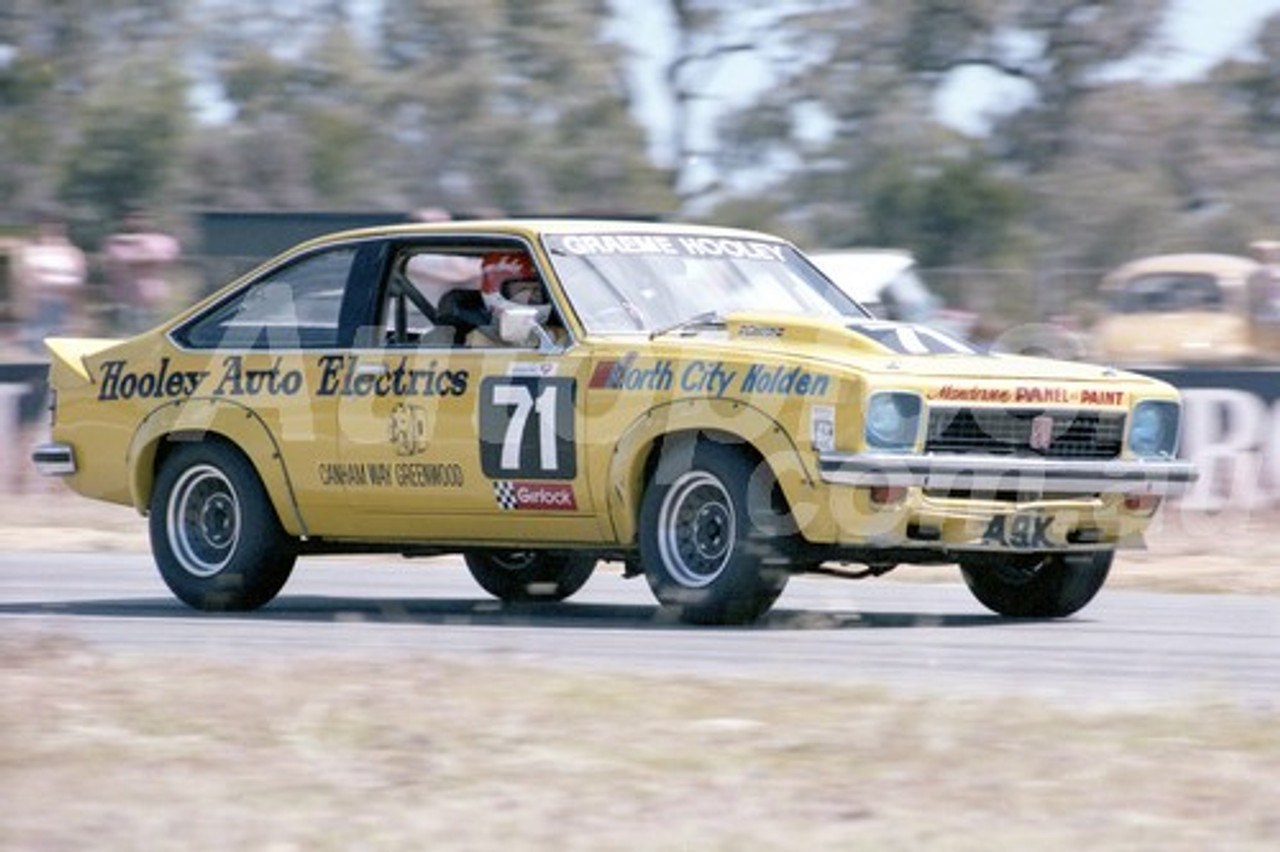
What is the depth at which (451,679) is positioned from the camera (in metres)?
8.16

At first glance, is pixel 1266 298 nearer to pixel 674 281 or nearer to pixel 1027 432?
pixel 674 281

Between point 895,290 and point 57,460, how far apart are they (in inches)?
459

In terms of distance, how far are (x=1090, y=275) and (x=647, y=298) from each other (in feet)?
38.5

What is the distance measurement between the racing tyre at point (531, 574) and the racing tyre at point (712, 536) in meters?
1.91

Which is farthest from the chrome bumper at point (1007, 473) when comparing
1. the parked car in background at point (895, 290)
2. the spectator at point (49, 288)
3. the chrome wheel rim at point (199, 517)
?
the spectator at point (49, 288)

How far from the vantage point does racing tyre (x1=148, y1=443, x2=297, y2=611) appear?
439 inches

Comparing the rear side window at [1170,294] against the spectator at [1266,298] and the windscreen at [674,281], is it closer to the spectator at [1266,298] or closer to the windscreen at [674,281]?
the spectator at [1266,298]

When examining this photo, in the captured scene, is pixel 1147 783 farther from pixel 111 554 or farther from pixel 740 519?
pixel 111 554

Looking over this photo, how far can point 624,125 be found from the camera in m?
45.4

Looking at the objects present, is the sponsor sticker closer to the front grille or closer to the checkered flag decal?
Result: the checkered flag decal

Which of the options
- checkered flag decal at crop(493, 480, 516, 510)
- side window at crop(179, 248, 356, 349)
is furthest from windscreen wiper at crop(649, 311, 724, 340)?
side window at crop(179, 248, 356, 349)

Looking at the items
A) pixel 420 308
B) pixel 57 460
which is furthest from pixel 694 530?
pixel 57 460

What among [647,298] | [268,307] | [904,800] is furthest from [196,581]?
[904,800]

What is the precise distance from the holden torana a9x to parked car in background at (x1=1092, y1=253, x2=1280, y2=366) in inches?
336
